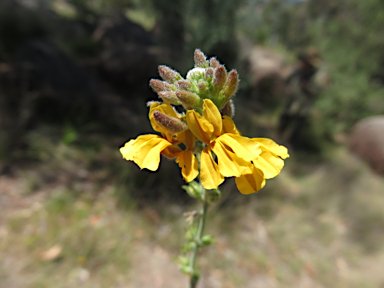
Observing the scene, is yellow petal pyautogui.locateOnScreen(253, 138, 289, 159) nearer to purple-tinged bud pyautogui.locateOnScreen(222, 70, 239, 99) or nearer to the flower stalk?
the flower stalk

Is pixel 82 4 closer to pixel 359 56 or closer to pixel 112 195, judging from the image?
pixel 112 195

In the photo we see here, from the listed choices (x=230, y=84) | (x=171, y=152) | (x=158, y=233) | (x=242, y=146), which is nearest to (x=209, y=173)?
(x=242, y=146)

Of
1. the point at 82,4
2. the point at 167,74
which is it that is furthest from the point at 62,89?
the point at 82,4

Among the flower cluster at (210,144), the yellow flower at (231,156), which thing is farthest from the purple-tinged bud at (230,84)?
the yellow flower at (231,156)

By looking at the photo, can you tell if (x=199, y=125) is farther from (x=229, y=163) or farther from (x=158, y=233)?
(x=158, y=233)

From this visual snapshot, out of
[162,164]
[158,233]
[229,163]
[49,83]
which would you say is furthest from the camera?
[49,83]

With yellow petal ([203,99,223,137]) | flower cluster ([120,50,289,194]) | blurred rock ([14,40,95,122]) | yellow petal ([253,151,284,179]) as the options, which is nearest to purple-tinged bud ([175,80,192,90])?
flower cluster ([120,50,289,194])
